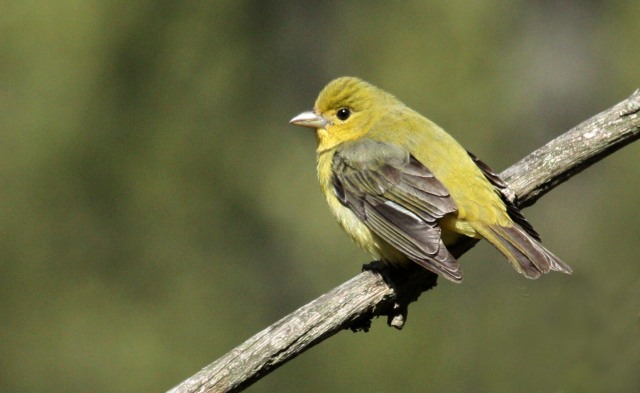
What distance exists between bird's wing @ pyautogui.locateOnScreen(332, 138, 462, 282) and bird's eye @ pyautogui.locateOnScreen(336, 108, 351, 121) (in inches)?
9.4

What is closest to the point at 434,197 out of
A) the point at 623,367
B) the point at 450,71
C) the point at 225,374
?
the point at 225,374

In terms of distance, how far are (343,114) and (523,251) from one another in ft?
5.59

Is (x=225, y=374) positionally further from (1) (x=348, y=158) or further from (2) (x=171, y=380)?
(2) (x=171, y=380)

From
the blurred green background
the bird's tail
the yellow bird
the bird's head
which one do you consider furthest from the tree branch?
the blurred green background

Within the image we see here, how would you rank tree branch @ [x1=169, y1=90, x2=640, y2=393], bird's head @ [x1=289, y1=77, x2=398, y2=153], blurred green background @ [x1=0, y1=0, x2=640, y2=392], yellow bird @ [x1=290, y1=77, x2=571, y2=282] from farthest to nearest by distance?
blurred green background @ [x1=0, y1=0, x2=640, y2=392] < bird's head @ [x1=289, y1=77, x2=398, y2=153] < yellow bird @ [x1=290, y1=77, x2=571, y2=282] < tree branch @ [x1=169, y1=90, x2=640, y2=393]

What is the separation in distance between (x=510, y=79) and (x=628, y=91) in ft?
6.33

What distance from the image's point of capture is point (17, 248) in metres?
12.8

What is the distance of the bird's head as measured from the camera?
600 centimetres

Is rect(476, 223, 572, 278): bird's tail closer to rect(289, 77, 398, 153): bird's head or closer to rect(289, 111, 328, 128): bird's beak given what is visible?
rect(289, 77, 398, 153): bird's head

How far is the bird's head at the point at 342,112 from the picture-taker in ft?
19.7

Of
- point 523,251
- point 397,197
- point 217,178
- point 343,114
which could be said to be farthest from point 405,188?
point 217,178

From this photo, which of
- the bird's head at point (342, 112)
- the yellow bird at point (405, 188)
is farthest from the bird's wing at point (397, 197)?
the bird's head at point (342, 112)

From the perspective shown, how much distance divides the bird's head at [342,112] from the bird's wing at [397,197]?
0.16 metres

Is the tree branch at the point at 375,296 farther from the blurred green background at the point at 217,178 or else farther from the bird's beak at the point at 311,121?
the blurred green background at the point at 217,178
